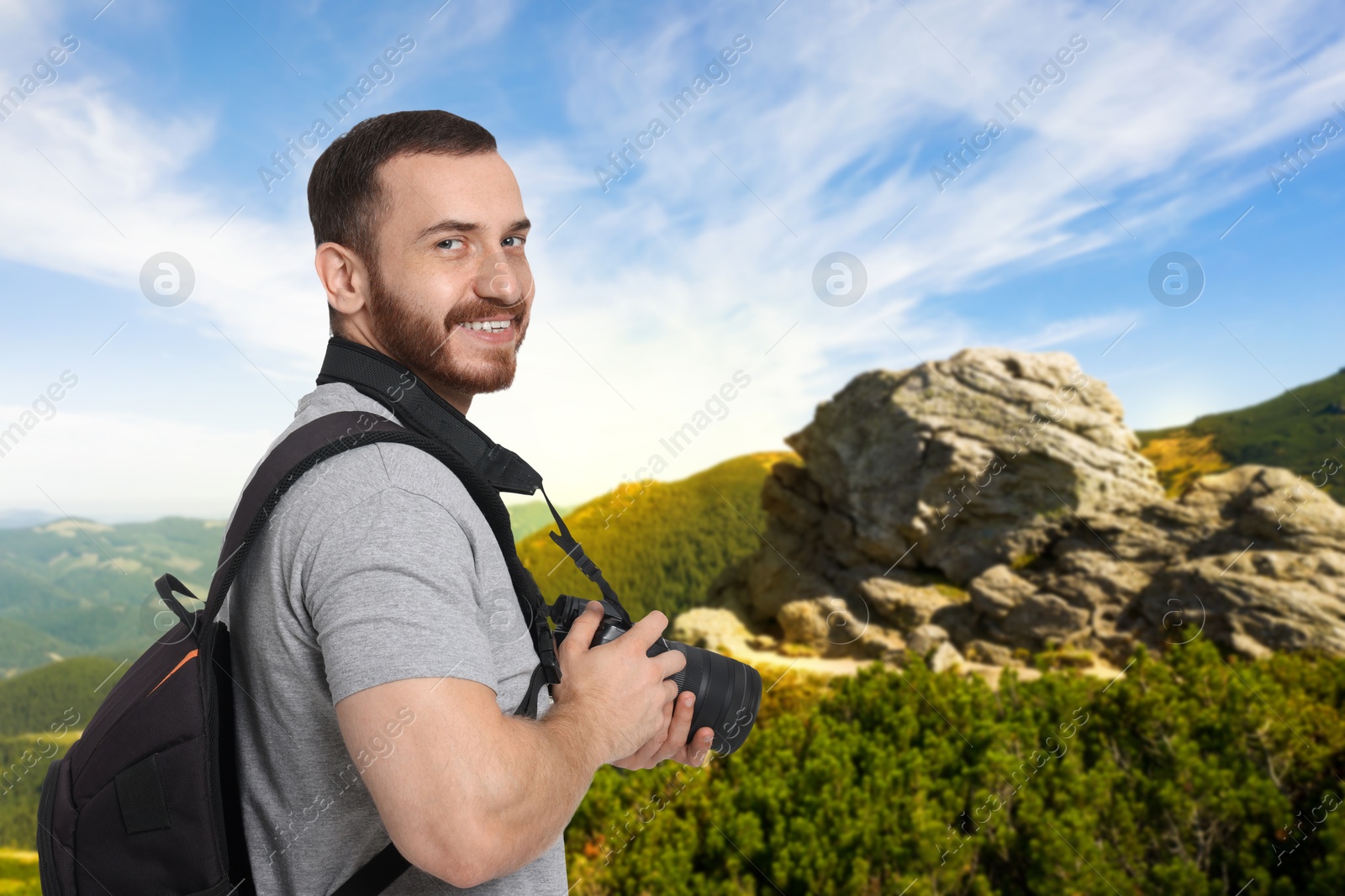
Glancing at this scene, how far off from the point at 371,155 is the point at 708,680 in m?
1.21

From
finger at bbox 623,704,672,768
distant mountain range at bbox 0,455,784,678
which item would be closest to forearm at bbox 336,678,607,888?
finger at bbox 623,704,672,768

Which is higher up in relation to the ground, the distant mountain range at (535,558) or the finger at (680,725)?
the distant mountain range at (535,558)

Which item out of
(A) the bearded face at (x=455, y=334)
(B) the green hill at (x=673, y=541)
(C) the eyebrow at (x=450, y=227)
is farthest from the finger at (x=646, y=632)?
(B) the green hill at (x=673, y=541)

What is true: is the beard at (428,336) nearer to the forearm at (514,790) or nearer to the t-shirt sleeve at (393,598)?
the t-shirt sleeve at (393,598)

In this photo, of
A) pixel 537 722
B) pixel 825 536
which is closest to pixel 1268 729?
pixel 537 722

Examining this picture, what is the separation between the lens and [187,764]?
1122mm

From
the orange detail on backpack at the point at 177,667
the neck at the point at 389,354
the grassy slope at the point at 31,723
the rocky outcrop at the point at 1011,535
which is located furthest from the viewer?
the rocky outcrop at the point at 1011,535

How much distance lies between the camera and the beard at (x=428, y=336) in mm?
1494

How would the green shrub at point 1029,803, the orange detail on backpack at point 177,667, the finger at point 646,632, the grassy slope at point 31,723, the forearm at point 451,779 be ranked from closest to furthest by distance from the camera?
the forearm at point 451,779 < the orange detail on backpack at point 177,667 < the finger at point 646,632 < the grassy slope at point 31,723 < the green shrub at point 1029,803

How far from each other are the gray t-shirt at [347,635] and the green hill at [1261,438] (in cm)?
1417

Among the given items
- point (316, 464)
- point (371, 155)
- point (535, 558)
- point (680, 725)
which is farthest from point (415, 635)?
point (535, 558)

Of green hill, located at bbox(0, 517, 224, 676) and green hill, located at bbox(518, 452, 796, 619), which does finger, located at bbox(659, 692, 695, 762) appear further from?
green hill, located at bbox(0, 517, 224, 676)

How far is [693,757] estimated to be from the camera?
1.54m

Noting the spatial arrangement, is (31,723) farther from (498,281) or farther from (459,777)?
(459,777)
